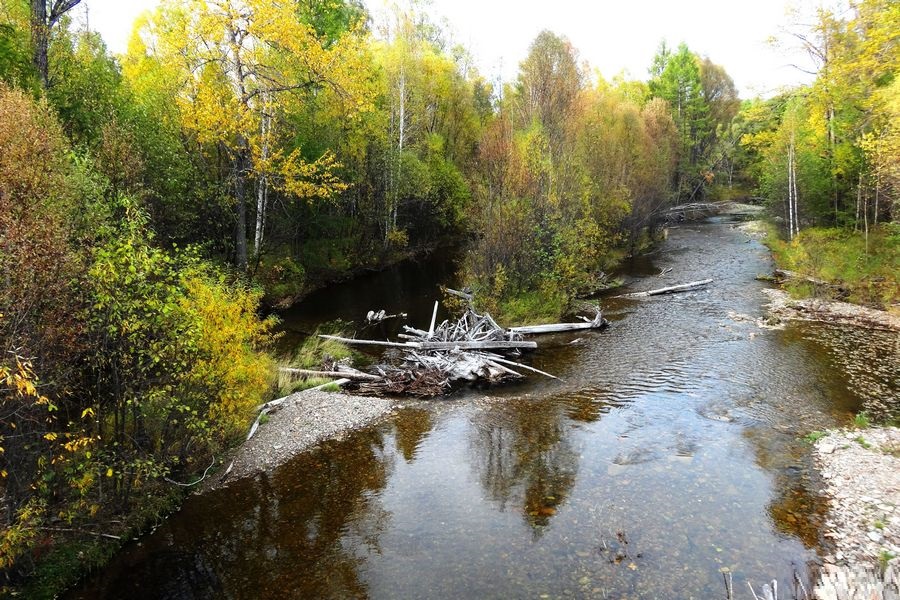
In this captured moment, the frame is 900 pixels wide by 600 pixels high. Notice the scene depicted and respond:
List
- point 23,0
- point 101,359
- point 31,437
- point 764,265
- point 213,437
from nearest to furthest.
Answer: point 31,437 < point 101,359 < point 213,437 < point 23,0 < point 764,265

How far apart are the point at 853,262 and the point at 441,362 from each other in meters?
23.2

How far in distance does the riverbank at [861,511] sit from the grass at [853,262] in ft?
46.9

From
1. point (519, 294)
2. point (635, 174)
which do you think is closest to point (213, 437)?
point (519, 294)

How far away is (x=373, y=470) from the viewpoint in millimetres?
12227

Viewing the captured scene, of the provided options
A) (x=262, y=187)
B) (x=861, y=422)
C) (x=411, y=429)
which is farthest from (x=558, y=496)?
(x=262, y=187)

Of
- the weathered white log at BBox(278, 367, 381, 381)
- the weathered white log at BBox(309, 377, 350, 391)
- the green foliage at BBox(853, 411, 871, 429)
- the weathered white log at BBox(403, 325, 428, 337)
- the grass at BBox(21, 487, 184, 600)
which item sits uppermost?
the weathered white log at BBox(403, 325, 428, 337)

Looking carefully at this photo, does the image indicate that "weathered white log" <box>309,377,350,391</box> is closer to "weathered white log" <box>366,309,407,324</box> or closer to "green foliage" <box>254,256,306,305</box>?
"weathered white log" <box>366,309,407,324</box>

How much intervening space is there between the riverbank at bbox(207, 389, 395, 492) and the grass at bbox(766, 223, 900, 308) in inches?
895

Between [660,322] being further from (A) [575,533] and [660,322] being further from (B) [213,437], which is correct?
(B) [213,437]

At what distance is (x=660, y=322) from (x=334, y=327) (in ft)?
48.9

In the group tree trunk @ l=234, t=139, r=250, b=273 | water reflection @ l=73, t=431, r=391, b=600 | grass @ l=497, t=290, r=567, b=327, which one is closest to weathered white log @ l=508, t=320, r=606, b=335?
grass @ l=497, t=290, r=567, b=327

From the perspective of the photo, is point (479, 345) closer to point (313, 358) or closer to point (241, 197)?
point (313, 358)

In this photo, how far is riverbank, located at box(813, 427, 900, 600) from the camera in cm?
703

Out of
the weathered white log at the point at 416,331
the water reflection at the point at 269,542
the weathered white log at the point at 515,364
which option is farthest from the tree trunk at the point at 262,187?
the water reflection at the point at 269,542
